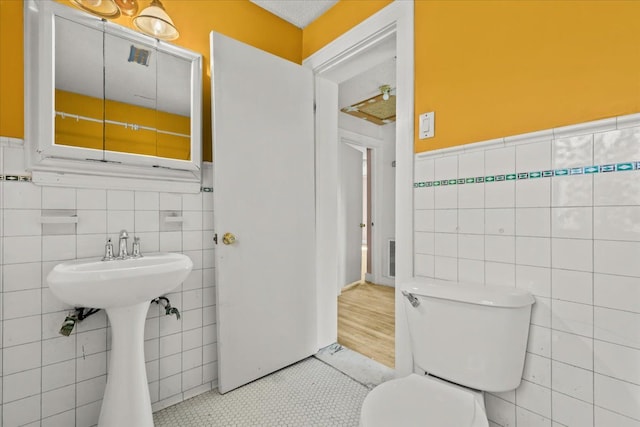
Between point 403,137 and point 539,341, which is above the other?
point 403,137

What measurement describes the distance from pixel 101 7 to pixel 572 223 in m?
2.10

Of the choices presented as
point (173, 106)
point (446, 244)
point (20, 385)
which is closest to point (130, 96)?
point (173, 106)

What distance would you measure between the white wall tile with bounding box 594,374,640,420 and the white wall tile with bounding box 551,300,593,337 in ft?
0.49

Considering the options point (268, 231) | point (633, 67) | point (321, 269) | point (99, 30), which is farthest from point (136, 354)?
point (633, 67)

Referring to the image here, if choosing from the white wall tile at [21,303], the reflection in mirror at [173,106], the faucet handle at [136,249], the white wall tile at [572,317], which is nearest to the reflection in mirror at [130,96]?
the reflection in mirror at [173,106]

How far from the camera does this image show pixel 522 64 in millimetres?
1146

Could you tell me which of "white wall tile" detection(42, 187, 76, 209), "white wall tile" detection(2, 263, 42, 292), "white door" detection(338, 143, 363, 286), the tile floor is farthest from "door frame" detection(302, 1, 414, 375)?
"white door" detection(338, 143, 363, 286)

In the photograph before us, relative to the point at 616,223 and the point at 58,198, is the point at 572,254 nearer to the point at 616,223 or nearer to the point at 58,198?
the point at 616,223

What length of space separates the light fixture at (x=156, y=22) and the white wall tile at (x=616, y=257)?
200cm

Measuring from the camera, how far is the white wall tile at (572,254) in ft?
3.28

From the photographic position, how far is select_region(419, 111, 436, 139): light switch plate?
4.64ft

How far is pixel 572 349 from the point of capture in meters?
1.03

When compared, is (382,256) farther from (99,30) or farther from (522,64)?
(99,30)

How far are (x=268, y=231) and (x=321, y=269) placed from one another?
57cm
